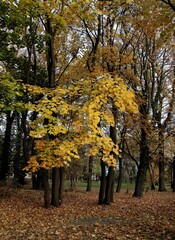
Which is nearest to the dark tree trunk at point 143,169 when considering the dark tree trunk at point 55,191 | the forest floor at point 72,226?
the dark tree trunk at point 55,191

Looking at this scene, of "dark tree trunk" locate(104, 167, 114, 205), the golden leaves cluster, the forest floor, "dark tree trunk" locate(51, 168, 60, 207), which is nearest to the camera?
the forest floor

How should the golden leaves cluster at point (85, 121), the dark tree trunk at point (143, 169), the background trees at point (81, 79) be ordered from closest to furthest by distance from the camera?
the golden leaves cluster at point (85, 121) < the background trees at point (81, 79) < the dark tree trunk at point (143, 169)

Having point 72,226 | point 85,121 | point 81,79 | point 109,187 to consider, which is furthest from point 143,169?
point 85,121

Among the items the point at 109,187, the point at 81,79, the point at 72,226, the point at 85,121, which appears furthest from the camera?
the point at 81,79

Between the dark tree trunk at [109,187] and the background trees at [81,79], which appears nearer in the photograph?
the background trees at [81,79]

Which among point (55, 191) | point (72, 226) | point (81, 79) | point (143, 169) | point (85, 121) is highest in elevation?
point (81, 79)

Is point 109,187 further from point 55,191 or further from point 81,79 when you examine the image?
point 81,79

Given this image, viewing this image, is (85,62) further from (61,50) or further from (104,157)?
(104,157)

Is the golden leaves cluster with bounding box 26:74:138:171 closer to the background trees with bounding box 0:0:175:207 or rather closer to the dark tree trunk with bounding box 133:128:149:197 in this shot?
the background trees with bounding box 0:0:175:207

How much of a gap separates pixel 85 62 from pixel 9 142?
11362mm

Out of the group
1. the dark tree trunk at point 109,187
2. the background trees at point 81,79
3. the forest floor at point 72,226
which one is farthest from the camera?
the dark tree trunk at point 109,187

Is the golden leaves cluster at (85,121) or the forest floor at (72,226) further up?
the golden leaves cluster at (85,121)

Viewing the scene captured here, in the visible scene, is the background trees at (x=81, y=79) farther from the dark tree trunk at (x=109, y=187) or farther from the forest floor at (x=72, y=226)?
the forest floor at (x=72, y=226)

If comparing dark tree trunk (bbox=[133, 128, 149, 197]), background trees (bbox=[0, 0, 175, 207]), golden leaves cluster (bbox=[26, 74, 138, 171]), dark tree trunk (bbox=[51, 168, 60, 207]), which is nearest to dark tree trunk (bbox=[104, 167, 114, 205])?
background trees (bbox=[0, 0, 175, 207])
